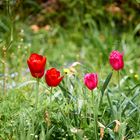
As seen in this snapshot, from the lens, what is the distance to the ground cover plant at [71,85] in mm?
3037

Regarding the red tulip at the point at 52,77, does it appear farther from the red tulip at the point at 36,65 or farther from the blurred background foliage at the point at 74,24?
the blurred background foliage at the point at 74,24

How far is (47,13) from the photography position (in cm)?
681

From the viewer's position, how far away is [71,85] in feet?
11.8

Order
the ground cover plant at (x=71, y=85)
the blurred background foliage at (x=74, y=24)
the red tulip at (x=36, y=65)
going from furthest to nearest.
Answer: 1. the blurred background foliage at (x=74, y=24)
2. the ground cover plant at (x=71, y=85)
3. the red tulip at (x=36, y=65)

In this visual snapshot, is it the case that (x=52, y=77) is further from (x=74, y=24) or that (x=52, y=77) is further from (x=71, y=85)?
(x=74, y=24)

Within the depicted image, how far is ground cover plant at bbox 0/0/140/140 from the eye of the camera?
9.96 feet

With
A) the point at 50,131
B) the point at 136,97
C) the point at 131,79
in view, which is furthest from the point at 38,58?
the point at 131,79

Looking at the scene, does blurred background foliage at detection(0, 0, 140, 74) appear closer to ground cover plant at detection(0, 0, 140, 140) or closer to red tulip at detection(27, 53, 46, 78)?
ground cover plant at detection(0, 0, 140, 140)

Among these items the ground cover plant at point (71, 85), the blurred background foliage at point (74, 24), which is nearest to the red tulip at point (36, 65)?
the ground cover plant at point (71, 85)

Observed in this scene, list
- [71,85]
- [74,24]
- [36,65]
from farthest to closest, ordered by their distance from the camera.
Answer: [74,24], [71,85], [36,65]

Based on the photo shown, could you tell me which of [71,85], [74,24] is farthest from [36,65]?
[74,24]

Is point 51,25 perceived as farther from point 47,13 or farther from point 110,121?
point 110,121

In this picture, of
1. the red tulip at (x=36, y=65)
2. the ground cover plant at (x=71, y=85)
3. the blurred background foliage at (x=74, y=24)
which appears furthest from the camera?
the blurred background foliage at (x=74, y=24)

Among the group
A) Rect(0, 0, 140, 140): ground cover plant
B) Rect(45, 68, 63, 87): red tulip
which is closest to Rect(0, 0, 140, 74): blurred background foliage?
Rect(0, 0, 140, 140): ground cover plant
